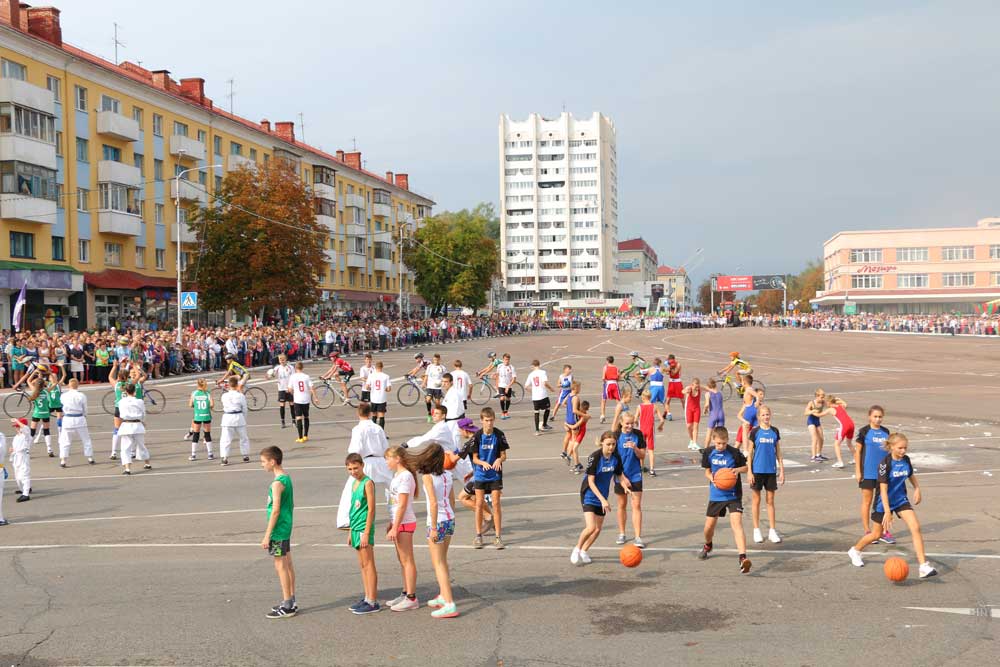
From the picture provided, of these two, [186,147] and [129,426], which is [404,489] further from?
[186,147]

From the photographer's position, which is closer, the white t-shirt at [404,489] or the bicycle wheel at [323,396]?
the white t-shirt at [404,489]

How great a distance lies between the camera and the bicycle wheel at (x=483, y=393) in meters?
26.8

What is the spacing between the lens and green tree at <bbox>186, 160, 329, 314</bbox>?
48.4 metres

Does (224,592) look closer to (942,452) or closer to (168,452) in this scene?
(168,452)

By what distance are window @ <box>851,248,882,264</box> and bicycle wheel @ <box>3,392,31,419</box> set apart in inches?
4520

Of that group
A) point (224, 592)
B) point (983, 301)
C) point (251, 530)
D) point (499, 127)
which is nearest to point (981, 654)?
point (224, 592)

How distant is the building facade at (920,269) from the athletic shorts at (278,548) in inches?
4771

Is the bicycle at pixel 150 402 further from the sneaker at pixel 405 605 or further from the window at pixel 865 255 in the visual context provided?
the window at pixel 865 255

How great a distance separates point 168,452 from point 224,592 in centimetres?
1074

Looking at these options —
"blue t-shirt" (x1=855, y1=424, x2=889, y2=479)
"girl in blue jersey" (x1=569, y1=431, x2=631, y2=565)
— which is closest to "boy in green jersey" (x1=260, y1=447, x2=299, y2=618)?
"girl in blue jersey" (x1=569, y1=431, x2=631, y2=565)

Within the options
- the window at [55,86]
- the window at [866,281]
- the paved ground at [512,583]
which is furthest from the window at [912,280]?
the paved ground at [512,583]

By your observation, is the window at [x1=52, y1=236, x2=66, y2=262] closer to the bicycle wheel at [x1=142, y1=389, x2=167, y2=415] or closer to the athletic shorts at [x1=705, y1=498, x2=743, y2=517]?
the bicycle wheel at [x1=142, y1=389, x2=167, y2=415]

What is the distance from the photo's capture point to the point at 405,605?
7883 millimetres

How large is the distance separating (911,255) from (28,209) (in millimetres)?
108345
